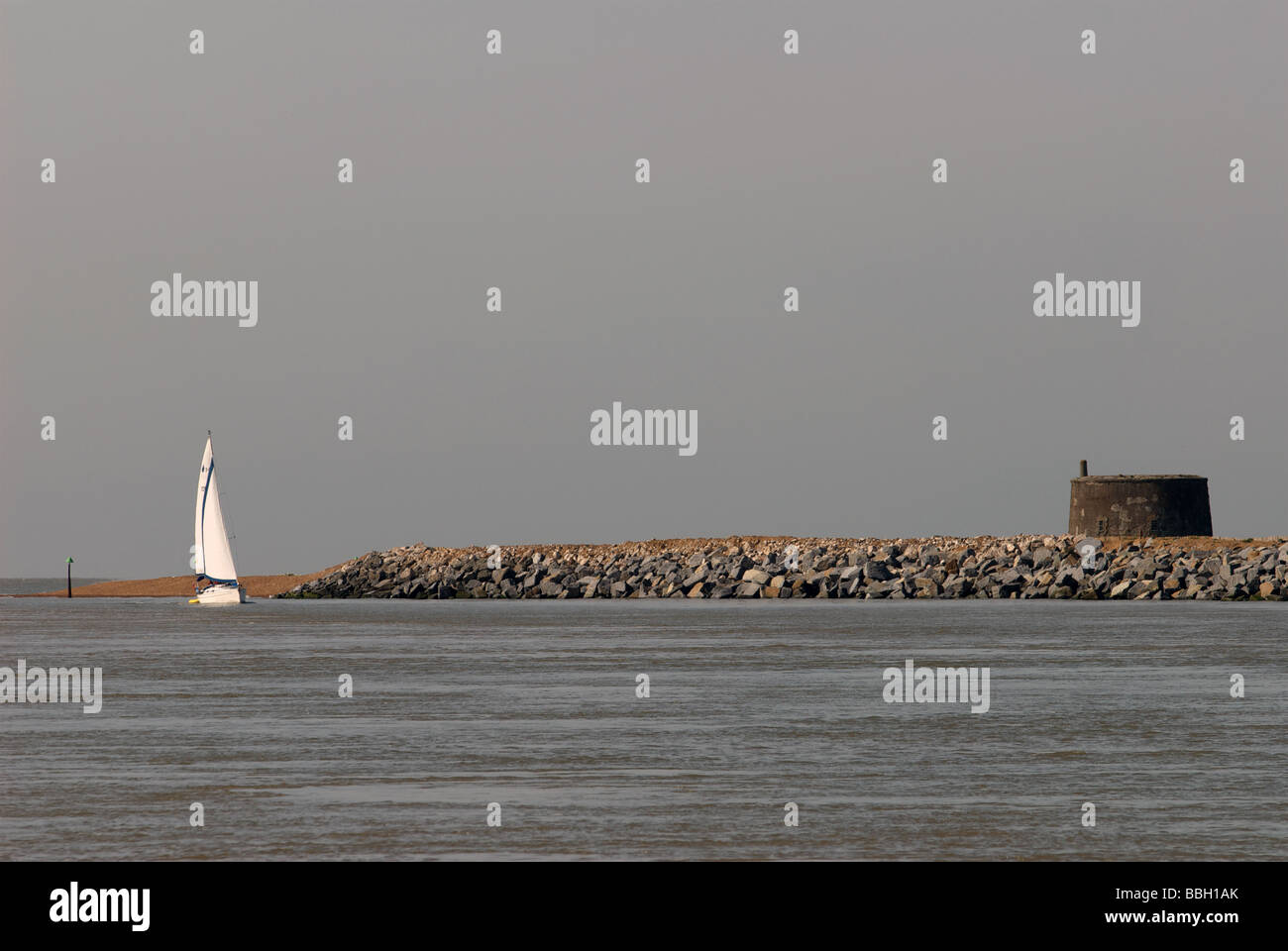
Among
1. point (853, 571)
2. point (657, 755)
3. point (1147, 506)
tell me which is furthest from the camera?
point (1147, 506)

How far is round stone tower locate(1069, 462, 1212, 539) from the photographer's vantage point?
88.8m

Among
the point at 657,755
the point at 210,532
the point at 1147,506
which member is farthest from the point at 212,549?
the point at 657,755

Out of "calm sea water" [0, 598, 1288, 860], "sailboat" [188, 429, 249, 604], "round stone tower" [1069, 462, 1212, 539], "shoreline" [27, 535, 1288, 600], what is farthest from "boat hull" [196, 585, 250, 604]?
"calm sea water" [0, 598, 1288, 860]

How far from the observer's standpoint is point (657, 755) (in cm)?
2072

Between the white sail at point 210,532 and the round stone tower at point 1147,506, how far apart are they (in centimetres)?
4427

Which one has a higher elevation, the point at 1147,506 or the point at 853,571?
the point at 1147,506

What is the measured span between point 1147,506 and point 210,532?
4715 centimetres

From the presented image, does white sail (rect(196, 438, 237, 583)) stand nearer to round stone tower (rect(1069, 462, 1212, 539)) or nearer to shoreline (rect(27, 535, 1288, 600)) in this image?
shoreline (rect(27, 535, 1288, 600))

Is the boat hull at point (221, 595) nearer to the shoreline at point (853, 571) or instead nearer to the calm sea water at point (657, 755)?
the shoreline at point (853, 571)

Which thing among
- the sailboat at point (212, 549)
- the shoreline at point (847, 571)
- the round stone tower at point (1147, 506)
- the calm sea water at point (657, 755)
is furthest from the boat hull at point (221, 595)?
the calm sea water at point (657, 755)

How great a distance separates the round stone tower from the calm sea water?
45.6 m

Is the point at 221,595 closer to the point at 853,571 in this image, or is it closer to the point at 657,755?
the point at 853,571
